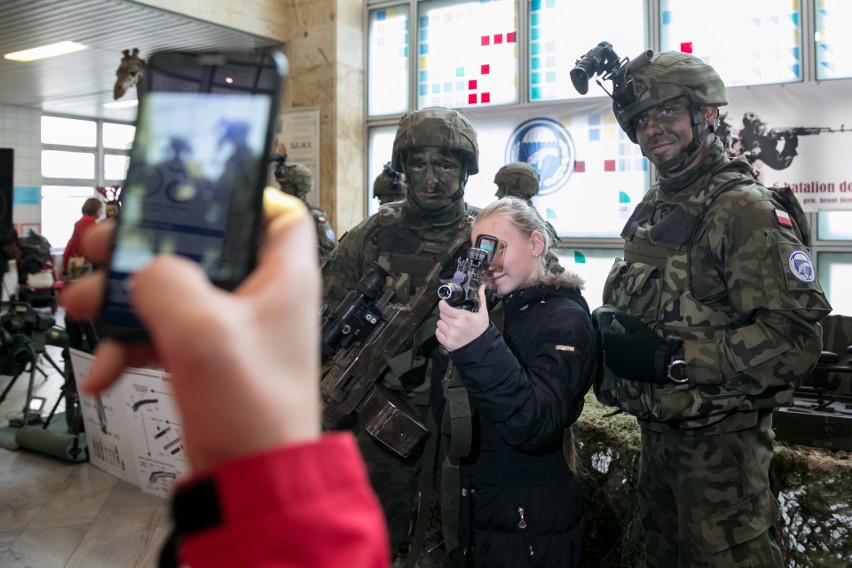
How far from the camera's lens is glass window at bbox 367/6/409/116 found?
7.21 meters

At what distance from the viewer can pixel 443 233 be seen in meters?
2.82

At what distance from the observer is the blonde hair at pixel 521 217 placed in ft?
6.51

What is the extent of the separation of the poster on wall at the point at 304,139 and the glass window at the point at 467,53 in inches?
42.3

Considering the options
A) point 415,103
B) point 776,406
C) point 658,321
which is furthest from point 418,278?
point 415,103

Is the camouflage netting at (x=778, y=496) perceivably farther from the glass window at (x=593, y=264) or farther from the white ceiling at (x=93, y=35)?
the white ceiling at (x=93, y=35)

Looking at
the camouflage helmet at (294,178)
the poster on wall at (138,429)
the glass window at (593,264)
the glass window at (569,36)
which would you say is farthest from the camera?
the glass window at (593,264)

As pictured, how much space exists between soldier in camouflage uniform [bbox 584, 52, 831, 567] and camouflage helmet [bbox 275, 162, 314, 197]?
3.77 metres

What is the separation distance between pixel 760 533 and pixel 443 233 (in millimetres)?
1483

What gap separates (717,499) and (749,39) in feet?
14.3

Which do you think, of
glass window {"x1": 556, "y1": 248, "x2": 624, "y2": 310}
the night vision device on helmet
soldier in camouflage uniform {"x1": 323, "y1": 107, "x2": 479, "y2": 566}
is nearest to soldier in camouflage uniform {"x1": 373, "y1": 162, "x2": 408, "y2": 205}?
glass window {"x1": 556, "y1": 248, "x2": 624, "y2": 310}

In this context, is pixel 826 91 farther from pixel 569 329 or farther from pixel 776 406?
pixel 569 329

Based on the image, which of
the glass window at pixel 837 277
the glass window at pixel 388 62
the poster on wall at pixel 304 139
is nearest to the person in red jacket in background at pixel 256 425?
the glass window at pixel 837 277

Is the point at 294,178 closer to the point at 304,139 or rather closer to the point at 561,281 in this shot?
the point at 304,139

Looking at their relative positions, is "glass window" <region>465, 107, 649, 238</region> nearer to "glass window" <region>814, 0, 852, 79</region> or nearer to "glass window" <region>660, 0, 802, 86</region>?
"glass window" <region>660, 0, 802, 86</region>
